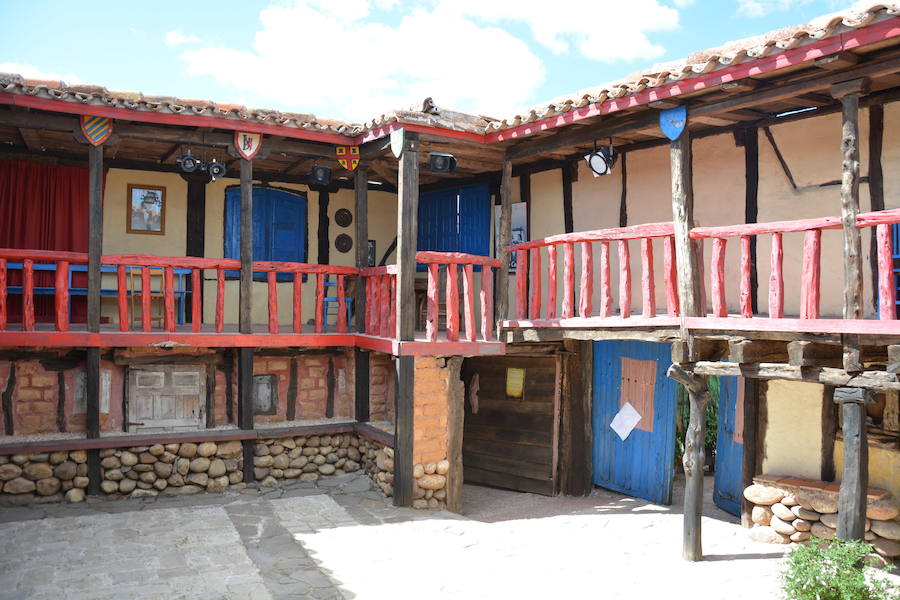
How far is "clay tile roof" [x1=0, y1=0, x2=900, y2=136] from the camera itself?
6.14m

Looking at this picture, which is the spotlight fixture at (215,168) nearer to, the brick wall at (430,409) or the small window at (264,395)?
the small window at (264,395)

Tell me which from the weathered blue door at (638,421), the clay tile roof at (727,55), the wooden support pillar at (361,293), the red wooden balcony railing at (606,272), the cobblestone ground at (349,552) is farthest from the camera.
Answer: the wooden support pillar at (361,293)

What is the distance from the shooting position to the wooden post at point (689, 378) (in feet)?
23.9

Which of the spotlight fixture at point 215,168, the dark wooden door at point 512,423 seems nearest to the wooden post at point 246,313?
the spotlight fixture at point 215,168

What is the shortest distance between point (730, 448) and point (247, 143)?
24.0 feet

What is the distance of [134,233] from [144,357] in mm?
2554

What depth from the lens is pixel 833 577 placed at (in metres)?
5.58

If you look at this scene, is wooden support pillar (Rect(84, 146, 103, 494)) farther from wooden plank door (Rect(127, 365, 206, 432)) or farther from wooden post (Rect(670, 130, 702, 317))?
wooden post (Rect(670, 130, 702, 317))

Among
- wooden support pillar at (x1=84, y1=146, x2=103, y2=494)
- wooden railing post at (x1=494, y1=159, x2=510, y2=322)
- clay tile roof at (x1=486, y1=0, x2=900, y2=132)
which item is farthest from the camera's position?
wooden railing post at (x1=494, y1=159, x2=510, y2=322)

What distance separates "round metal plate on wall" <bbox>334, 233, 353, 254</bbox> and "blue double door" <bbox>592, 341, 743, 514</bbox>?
14.8 feet

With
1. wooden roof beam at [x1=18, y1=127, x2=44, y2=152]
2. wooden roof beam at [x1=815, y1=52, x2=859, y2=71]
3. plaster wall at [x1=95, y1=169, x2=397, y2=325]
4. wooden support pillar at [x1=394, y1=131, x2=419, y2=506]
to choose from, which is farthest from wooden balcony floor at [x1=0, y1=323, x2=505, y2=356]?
wooden roof beam at [x1=815, y1=52, x2=859, y2=71]

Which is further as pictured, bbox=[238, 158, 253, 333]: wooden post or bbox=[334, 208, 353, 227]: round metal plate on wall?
bbox=[334, 208, 353, 227]: round metal plate on wall

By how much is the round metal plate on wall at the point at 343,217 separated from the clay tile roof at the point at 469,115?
294 centimetres

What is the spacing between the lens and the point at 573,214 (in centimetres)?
1047
